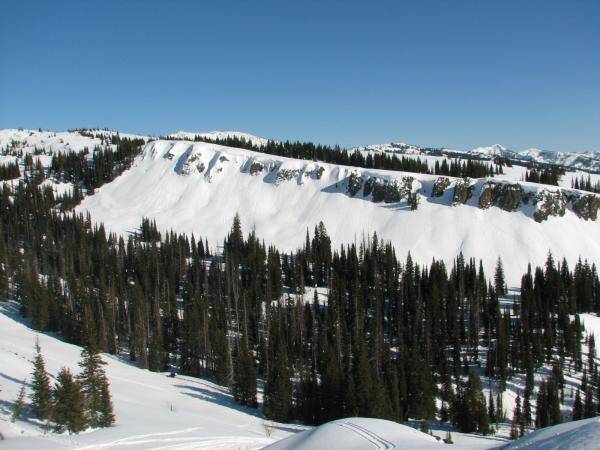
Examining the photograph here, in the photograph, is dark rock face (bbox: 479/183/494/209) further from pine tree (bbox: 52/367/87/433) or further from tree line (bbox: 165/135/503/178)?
pine tree (bbox: 52/367/87/433)

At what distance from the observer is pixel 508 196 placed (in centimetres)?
11844

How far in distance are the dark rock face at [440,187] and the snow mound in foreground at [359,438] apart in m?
111

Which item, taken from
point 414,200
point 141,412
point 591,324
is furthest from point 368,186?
point 141,412

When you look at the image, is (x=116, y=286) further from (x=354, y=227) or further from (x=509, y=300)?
(x=509, y=300)

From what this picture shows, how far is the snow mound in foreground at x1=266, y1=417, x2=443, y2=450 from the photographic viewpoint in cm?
1977

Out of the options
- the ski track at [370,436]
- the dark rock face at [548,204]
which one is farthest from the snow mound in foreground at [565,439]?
the dark rock face at [548,204]

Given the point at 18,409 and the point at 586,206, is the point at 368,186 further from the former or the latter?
the point at 18,409

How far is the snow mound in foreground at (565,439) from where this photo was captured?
12477mm

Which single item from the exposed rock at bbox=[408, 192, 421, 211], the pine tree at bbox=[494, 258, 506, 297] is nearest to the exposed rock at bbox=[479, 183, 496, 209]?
the exposed rock at bbox=[408, 192, 421, 211]

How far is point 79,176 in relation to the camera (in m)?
172

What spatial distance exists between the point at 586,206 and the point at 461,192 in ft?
112

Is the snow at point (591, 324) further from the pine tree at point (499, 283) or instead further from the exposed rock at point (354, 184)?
the exposed rock at point (354, 184)

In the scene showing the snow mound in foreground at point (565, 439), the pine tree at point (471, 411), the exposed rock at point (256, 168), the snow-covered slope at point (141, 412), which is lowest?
the pine tree at point (471, 411)

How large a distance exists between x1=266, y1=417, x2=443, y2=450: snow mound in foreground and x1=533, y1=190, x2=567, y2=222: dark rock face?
111m
